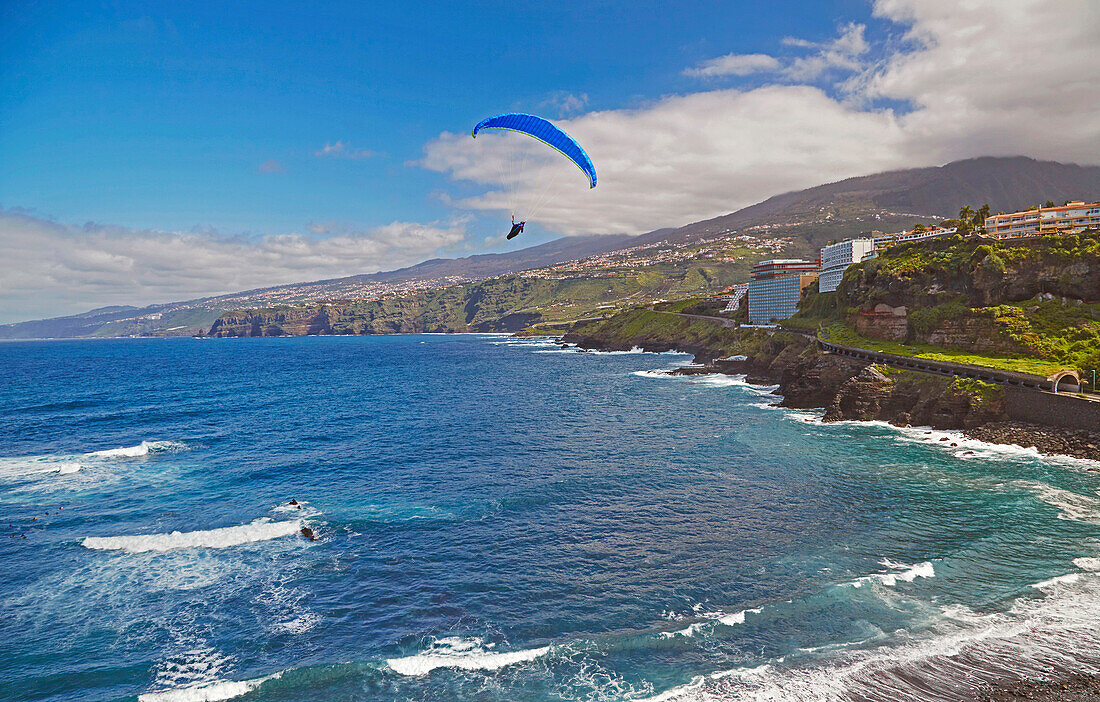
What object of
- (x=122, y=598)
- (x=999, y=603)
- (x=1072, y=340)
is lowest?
(x=999, y=603)

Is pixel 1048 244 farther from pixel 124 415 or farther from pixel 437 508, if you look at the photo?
pixel 124 415

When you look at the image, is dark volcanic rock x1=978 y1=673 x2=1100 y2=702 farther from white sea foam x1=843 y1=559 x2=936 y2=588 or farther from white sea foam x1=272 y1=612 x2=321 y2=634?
white sea foam x1=272 y1=612 x2=321 y2=634

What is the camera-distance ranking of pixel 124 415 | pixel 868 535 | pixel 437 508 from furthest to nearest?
pixel 124 415 → pixel 437 508 → pixel 868 535

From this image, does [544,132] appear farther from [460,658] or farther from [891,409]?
[891,409]

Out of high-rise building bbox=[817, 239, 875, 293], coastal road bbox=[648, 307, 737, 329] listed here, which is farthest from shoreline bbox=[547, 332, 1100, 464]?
coastal road bbox=[648, 307, 737, 329]

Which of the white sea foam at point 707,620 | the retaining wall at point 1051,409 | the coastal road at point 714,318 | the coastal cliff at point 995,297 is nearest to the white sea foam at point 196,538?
the white sea foam at point 707,620

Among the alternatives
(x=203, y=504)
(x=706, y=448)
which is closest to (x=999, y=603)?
(x=706, y=448)

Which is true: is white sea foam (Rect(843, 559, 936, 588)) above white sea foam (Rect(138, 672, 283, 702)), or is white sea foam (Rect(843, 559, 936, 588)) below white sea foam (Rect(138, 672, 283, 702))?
below
